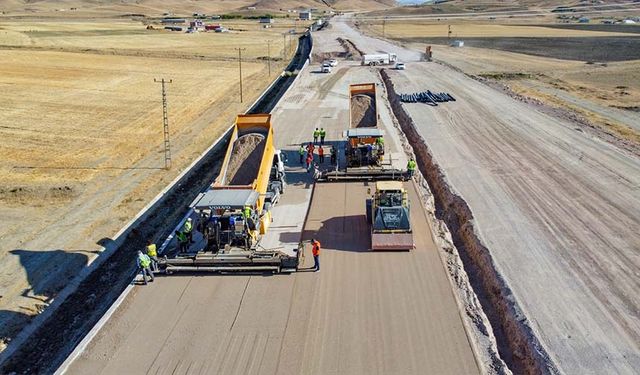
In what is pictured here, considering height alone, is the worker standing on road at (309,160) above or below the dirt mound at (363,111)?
below

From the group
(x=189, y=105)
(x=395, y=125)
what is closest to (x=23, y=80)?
(x=189, y=105)

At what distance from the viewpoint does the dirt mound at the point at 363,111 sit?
29703mm

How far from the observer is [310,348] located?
40.5 ft

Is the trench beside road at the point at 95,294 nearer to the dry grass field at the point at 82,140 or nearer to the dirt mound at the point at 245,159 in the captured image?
the dry grass field at the point at 82,140

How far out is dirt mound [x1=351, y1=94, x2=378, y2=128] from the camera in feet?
97.5

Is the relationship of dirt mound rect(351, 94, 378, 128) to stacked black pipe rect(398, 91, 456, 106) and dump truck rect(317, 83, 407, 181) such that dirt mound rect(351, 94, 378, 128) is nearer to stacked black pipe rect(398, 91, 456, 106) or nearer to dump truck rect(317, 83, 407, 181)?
dump truck rect(317, 83, 407, 181)

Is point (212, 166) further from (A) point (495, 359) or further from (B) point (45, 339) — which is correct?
(A) point (495, 359)

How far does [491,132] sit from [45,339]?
2529 centimetres

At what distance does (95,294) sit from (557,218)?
15.8m

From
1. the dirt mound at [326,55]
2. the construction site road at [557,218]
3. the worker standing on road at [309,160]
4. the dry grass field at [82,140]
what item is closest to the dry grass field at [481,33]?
the dirt mound at [326,55]

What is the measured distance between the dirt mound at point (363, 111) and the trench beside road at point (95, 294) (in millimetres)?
8203

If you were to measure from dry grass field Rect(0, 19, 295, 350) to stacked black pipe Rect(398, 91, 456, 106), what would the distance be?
41.2 feet

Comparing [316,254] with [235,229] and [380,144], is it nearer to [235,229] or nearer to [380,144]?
[235,229]

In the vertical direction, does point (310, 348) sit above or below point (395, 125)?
below
